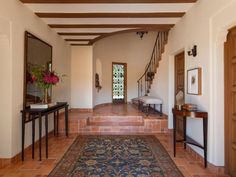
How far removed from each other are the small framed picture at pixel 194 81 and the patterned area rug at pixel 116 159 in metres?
1.29

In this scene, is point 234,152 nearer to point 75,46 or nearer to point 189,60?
point 189,60

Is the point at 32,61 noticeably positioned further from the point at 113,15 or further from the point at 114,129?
the point at 114,129

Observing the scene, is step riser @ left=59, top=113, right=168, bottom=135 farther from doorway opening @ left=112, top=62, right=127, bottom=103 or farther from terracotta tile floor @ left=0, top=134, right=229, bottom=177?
doorway opening @ left=112, top=62, right=127, bottom=103

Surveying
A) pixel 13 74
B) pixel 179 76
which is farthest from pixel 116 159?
pixel 179 76

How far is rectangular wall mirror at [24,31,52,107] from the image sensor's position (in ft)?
12.6

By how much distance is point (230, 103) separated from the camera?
2850 millimetres

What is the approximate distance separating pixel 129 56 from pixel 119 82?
4.70 feet

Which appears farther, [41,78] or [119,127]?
[119,127]

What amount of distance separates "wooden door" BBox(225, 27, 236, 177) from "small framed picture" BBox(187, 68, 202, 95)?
60 centimetres

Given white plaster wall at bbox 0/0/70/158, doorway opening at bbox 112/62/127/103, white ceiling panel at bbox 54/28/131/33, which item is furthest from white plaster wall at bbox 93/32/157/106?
white plaster wall at bbox 0/0/70/158

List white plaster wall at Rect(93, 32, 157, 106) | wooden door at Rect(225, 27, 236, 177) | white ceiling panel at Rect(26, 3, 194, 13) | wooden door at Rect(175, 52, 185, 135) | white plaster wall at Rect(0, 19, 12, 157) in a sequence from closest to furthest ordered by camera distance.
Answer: wooden door at Rect(225, 27, 236, 177)
white plaster wall at Rect(0, 19, 12, 157)
white ceiling panel at Rect(26, 3, 194, 13)
wooden door at Rect(175, 52, 185, 135)
white plaster wall at Rect(93, 32, 157, 106)

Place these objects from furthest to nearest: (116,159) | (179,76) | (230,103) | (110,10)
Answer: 1. (179,76)
2. (110,10)
3. (116,159)
4. (230,103)

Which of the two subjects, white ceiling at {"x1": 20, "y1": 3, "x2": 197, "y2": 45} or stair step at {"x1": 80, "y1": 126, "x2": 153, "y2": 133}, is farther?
stair step at {"x1": 80, "y1": 126, "x2": 153, "y2": 133}

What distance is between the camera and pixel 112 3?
3.65m
